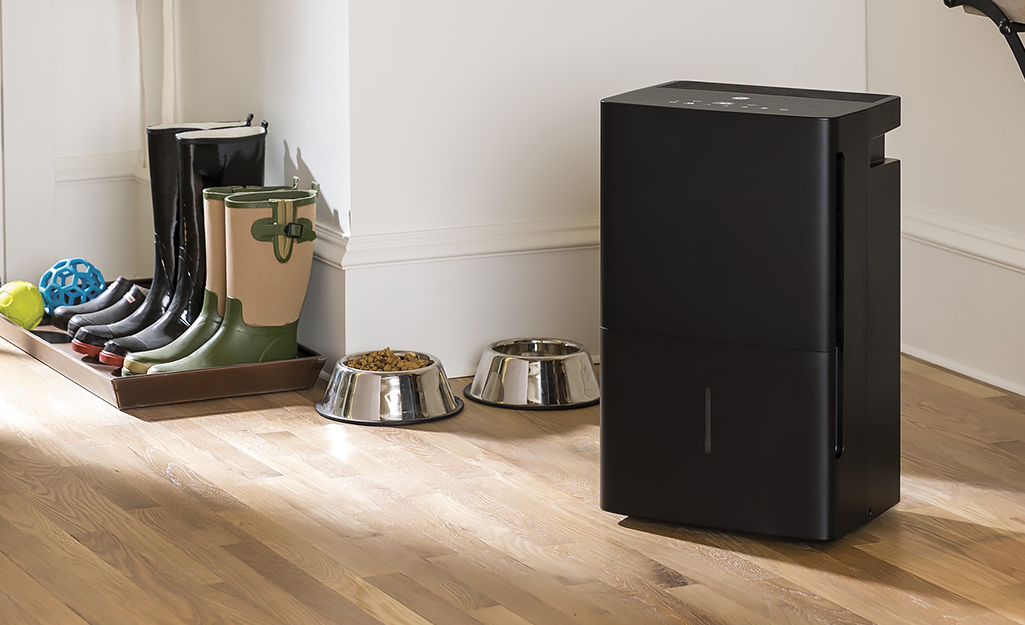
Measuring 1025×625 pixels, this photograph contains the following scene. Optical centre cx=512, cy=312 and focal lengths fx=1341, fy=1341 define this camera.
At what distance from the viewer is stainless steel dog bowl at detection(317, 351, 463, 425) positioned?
94.8 inches

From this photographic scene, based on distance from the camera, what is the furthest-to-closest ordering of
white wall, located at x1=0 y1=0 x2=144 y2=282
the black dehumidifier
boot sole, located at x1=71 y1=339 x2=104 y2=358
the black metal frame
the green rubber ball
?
white wall, located at x1=0 y1=0 x2=144 y2=282 → the green rubber ball → boot sole, located at x1=71 y1=339 x2=104 y2=358 → the black metal frame → the black dehumidifier

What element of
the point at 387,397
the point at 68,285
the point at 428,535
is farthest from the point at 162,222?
the point at 428,535

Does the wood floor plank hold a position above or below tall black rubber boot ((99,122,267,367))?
below

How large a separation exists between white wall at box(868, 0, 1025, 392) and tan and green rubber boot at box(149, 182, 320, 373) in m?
1.29

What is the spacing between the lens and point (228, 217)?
99.7 inches

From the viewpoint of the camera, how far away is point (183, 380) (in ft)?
8.29

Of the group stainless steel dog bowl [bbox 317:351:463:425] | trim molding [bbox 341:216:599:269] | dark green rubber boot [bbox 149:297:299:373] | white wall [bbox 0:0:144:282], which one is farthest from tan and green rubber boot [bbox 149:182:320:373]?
white wall [bbox 0:0:144:282]

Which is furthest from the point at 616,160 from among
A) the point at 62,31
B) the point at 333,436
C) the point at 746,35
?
the point at 62,31

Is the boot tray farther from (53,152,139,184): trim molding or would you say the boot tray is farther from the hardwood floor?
(53,152,139,184): trim molding

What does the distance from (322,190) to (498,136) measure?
1.24 ft

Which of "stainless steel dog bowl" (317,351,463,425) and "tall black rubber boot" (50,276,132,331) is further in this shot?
"tall black rubber boot" (50,276,132,331)

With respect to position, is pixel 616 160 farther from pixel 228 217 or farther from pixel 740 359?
pixel 228 217

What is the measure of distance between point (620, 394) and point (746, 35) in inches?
51.7

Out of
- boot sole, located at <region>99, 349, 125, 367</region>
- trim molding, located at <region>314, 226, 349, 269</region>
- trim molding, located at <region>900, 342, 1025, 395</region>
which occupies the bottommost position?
Answer: trim molding, located at <region>900, 342, 1025, 395</region>
